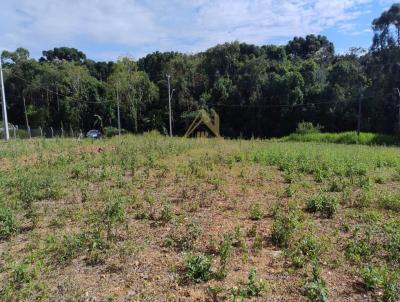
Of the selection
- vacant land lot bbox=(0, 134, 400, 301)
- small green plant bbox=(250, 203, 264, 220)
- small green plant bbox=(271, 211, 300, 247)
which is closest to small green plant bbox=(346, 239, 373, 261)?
vacant land lot bbox=(0, 134, 400, 301)

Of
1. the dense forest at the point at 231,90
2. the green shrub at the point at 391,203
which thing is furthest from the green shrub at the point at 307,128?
Answer: the green shrub at the point at 391,203

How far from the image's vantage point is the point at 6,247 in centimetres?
491

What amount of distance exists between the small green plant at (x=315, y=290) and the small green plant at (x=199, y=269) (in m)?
0.99

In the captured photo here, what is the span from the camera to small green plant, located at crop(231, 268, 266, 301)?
141 inches

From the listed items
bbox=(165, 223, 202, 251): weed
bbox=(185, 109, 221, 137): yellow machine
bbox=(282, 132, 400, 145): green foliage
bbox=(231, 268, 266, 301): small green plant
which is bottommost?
bbox=(282, 132, 400, 145): green foliage

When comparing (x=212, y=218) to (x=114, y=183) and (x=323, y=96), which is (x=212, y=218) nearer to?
(x=114, y=183)

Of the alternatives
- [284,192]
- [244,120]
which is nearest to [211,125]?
[244,120]

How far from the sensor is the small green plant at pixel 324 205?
5.58 metres

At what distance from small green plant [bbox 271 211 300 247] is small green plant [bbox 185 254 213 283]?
106 cm

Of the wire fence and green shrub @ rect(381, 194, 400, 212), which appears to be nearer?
green shrub @ rect(381, 194, 400, 212)

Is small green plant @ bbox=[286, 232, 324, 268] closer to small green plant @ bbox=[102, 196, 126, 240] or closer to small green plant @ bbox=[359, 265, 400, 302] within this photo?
small green plant @ bbox=[359, 265, 400, 302]

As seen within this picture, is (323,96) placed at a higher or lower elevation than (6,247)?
higher

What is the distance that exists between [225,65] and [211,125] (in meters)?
9.17

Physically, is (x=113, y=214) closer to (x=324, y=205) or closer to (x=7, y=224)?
(x=7, y=224)
